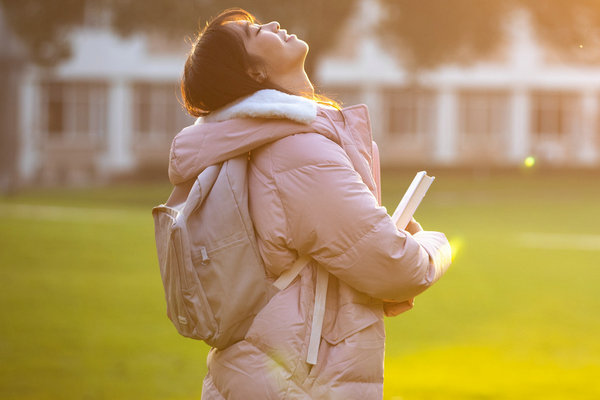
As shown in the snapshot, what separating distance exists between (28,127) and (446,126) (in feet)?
70.7

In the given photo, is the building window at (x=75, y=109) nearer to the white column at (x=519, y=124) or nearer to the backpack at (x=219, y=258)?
the white column at (x=519, y=124)

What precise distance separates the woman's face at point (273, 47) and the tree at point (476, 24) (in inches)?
213

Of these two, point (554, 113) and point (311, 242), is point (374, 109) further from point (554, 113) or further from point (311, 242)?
point (311, 242)

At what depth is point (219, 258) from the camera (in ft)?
8.38

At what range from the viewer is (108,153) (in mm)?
47469

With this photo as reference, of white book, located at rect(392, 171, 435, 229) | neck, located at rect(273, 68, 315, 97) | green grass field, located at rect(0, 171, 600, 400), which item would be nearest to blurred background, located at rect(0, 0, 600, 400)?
green grass field, located at rect(0, 171, 600, 400)

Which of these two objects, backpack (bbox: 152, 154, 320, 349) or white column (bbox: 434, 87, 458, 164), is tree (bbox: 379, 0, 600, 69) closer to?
backpack (bbox: 152, 154, 320, 349)

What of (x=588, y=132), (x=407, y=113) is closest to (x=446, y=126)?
(x=407, y=113)

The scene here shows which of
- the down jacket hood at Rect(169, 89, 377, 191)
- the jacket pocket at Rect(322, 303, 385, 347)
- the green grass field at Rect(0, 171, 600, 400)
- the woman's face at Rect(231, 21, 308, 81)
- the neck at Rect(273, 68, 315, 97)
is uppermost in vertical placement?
the woman's face at Rect(231, 21, 308, 81)

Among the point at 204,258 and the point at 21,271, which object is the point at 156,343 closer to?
the point at 21,271

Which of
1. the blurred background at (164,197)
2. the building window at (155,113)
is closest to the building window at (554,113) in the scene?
the blurred background at (164,197)

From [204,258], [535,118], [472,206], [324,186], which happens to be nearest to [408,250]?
[324,186]

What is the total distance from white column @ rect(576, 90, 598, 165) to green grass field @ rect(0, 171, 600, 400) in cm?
3125

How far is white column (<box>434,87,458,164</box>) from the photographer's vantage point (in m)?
49.3
